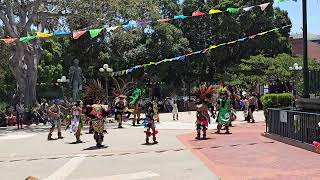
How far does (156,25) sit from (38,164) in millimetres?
32027

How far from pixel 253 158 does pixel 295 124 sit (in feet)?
8.95

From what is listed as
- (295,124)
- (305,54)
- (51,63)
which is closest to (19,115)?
(305,54)

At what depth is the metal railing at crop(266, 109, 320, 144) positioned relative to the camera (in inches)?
547

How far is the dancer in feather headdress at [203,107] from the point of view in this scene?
17.5 m

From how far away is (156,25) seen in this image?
44.6 metres

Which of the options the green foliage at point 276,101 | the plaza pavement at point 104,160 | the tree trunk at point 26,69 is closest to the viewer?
the plaza pavement at point 104,160

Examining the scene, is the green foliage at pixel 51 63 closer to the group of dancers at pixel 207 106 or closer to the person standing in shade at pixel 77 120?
the person standing in shade at pixel 77 120

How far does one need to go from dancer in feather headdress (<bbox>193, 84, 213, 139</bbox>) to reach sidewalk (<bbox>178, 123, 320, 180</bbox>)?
0.47 m

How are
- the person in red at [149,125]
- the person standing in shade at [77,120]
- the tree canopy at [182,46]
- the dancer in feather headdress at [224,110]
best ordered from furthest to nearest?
the tree canopy at [182,46] → the dancer in feather headdress at [224,110] → the person standing in shade at [77,120] → the person in red at [149,125]

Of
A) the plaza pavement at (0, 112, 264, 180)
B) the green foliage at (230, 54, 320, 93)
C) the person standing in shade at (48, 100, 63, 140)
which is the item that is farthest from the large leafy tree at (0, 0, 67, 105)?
the green foliage at (230, 54, 320, 93)

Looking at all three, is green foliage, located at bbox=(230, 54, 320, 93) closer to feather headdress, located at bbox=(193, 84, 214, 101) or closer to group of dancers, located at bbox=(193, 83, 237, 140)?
group of dancers, located at bbox=(193, 83, 237, 140)

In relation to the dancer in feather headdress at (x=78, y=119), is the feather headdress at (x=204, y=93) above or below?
above

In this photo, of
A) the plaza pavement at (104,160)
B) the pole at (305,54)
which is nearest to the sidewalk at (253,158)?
the plaza pavement at (104,160)

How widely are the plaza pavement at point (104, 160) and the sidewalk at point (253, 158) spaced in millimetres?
355
